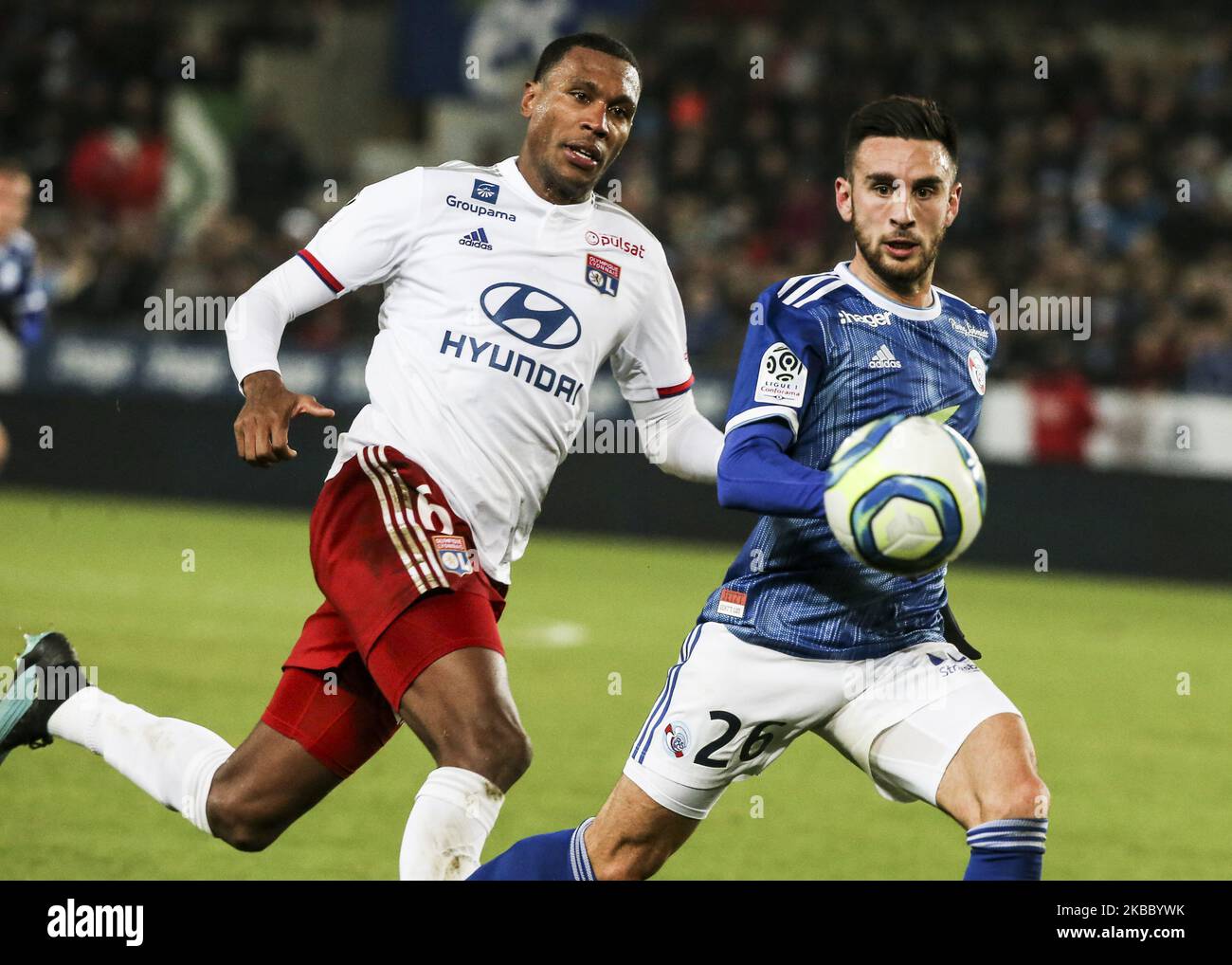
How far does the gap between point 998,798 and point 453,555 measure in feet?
4.83

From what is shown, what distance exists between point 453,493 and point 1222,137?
1476cm

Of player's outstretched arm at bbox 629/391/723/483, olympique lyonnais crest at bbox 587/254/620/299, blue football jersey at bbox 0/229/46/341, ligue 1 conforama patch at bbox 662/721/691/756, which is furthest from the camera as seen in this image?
Answer: blue football jersey at bbox 0/229/46/341

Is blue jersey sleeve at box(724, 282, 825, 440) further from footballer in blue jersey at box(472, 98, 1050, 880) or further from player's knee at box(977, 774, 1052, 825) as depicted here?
player's knee at box(977, 774, 1052, 825)

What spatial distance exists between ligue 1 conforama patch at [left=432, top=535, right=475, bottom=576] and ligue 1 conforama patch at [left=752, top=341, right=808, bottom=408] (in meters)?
0.91

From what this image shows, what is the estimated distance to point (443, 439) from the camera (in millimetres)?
4578

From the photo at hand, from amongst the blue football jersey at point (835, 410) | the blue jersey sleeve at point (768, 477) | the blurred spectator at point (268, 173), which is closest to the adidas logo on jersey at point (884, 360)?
the blue football jersey at point (835, 410)

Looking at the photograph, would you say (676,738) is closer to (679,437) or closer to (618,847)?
(618,847)

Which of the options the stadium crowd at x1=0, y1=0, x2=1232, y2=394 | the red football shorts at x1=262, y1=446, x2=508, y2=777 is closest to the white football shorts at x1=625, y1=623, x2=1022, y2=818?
the red football shorts at x1=262, y1=446, x2=508, y2=777

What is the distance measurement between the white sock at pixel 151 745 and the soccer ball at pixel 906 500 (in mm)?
1946

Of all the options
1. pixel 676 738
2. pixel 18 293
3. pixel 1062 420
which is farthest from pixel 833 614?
pixel 1062 420

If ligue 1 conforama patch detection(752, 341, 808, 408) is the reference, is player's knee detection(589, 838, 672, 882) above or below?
below

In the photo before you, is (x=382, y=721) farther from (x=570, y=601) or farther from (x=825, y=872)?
(x=570, y=601)

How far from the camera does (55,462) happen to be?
1532cm

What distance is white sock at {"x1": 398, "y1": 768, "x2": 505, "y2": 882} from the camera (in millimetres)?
4141
